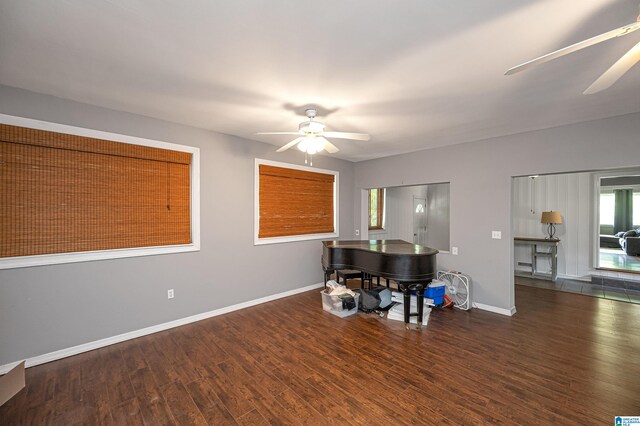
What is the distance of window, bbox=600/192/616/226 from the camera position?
8547mm

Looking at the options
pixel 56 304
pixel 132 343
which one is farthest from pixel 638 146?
pixel 56 304

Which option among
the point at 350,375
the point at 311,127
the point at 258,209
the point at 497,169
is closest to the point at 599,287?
the point at 497,169

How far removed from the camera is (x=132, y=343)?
2947 millimetres

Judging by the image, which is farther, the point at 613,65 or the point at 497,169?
the point at 497,169

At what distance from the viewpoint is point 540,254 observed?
5.61 metres

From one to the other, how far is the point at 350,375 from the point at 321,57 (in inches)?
106

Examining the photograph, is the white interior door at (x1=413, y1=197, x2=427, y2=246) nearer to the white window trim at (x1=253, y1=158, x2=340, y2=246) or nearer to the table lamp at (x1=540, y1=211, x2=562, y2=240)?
the table lamp at (x1=540, y1=211, x2=562, y2=240)

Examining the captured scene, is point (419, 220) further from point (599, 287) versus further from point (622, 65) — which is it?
point (622, 65)

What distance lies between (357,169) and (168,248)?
3.99m

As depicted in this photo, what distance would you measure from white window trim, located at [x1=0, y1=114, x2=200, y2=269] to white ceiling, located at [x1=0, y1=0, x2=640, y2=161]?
319mm

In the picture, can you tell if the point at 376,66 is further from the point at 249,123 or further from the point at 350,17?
the point at 249,123

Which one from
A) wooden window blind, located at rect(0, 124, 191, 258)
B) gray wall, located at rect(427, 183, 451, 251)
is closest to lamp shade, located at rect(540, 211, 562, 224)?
gray wall, located at rect(427, 183, 451, 251)

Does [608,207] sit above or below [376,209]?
above

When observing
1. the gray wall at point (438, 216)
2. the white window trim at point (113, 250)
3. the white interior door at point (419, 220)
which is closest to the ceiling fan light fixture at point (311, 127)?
the white window trim at point (113, 250)
